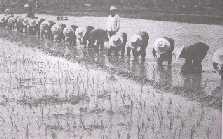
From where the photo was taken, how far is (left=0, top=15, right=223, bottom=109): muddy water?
3645 millimetres

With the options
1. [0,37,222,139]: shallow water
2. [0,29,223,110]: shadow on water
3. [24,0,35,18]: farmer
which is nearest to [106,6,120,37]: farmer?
[0,29,223,110]: shadow on water

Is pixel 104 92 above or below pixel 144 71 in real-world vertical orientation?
below

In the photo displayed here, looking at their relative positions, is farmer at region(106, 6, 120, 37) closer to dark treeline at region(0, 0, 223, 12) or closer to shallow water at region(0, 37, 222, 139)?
dark treeline at region(0, 0, 223, 12)

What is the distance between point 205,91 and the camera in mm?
3646

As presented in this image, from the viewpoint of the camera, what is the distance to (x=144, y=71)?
12.0 feet

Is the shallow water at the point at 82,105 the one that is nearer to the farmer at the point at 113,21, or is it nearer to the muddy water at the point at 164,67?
the muddy water at the point at 164,67

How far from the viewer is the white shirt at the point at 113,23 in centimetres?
358

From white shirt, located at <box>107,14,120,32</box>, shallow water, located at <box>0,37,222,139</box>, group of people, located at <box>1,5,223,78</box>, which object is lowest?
shallow water, located at <box>0,37,222,139</box>

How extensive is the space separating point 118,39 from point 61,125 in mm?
768

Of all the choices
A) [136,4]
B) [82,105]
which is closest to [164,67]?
[136,4]

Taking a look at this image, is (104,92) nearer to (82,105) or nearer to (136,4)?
(82,105)

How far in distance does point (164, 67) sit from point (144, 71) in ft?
0.53

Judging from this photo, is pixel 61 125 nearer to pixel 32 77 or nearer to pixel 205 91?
pixel 32 77

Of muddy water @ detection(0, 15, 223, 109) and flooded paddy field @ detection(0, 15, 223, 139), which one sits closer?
flooded paddy field @ detection(0, 15, 223, 139)
